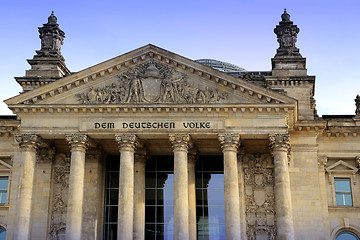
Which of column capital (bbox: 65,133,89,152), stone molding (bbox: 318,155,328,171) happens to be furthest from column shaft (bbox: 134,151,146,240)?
stone molding (bbox: 318,155,328,171)

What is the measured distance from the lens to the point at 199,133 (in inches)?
1389

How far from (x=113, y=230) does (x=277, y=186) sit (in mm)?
12172

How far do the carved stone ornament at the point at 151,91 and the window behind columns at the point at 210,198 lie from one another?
5.95 metres

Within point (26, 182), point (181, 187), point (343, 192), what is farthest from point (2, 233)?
point (343, 192)

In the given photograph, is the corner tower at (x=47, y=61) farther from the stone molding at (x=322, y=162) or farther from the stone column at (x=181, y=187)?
the stone molding at (x=322, y=162)

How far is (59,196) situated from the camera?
37781mm

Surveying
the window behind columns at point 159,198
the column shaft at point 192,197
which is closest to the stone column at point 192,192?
the column shaft at point 192,197

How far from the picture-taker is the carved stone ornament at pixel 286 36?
136 ft

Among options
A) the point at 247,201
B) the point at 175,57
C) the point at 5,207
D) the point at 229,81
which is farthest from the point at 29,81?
the point at 247,201

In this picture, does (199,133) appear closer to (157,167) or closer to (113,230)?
(157,167)

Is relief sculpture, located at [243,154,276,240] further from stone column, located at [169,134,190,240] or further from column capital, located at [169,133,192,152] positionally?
column capital, located at [169,133,192,152]

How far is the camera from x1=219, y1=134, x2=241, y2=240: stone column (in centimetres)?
3319

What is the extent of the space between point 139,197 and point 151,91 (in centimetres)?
739

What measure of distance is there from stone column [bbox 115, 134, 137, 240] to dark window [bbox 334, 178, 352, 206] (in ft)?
48.9
